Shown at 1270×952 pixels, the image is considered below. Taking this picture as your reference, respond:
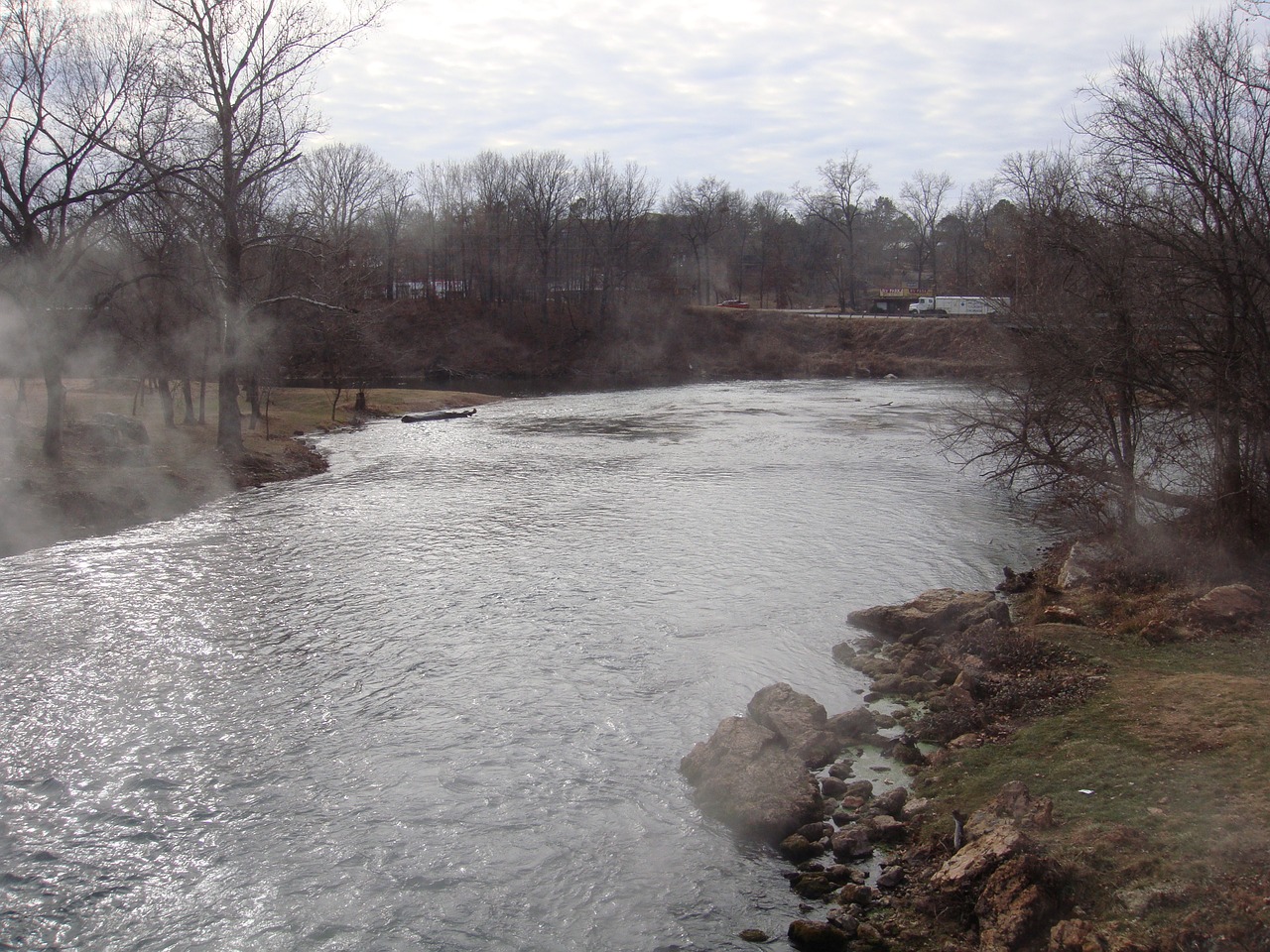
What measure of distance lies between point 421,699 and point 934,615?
7459 millimetres

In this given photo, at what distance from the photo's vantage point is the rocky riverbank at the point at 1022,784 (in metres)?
6.73

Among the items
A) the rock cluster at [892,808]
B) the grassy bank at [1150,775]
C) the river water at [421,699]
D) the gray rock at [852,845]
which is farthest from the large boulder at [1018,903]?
the river water at [421,699]

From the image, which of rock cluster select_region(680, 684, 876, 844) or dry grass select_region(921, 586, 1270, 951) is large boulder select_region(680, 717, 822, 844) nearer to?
rock cluster select_region(680, 684, 876, 844)

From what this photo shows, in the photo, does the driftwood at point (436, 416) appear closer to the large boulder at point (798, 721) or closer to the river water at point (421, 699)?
the river water at point (421, 699)

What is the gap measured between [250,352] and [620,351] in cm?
5491

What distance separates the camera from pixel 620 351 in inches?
3413

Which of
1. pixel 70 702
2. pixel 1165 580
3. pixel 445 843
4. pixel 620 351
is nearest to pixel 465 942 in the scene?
pixel 445 843

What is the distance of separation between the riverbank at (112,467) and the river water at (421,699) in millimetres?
1172

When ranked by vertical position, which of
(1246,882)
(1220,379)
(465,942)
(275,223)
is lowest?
(465,942)

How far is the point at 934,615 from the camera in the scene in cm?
1419

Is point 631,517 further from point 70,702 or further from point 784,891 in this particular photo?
point 784,891

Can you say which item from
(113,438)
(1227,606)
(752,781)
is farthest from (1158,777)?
(113,438)

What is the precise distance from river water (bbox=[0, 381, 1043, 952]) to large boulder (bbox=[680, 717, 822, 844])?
0.79 feet

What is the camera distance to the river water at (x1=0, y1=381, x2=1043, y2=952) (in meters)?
7.98
